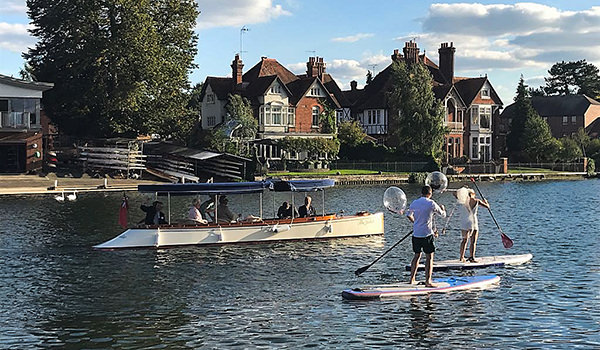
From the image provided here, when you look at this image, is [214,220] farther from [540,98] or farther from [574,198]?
[540,98]

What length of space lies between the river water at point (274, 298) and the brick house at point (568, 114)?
98.7 meters

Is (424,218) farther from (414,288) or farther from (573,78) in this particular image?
(573,78)

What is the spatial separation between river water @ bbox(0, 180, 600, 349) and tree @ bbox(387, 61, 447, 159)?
47.9 metres

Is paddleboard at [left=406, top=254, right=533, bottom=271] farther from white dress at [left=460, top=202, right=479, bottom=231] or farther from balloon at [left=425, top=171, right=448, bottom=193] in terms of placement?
balloon at [left=425, top=171, right=448, bottom=193]

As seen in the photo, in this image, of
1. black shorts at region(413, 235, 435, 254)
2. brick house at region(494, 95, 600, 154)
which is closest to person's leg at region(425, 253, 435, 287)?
black shorts at region(413, 235, 435, 254)

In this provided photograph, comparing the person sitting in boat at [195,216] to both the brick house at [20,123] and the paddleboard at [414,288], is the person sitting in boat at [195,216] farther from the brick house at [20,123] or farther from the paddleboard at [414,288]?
the brick house at [20,123]

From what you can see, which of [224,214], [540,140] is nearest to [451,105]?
[540,140]

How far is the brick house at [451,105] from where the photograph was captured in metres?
97.0

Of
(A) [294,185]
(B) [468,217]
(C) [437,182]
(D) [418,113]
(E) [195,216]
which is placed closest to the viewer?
(C) [437,182]

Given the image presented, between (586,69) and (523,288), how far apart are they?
146 meters

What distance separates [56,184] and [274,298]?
145 ft

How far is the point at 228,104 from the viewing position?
8569 centimetres

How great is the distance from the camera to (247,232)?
31.0 m

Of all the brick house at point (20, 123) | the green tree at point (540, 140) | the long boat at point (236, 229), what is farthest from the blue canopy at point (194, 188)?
the green tree at point (540, 140)
